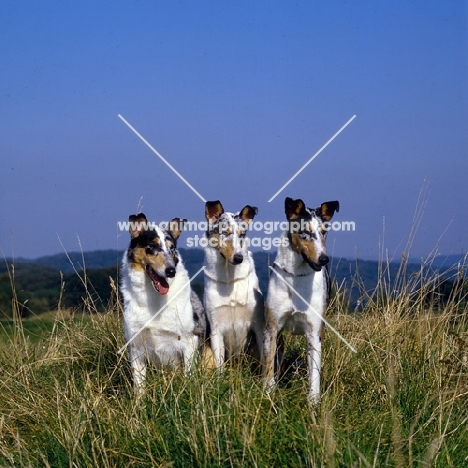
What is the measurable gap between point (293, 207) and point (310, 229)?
316mm

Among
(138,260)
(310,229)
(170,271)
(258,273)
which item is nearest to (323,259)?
(310,229)

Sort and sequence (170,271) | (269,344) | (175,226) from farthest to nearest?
1. (175,226)
2. (269,344)
3. (170,271)

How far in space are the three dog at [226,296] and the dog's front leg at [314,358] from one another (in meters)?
0.01

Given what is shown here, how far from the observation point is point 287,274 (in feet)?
24.5

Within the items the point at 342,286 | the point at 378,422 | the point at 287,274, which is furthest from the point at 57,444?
the point at 342,286

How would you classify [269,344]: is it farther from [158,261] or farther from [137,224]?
[137,224]

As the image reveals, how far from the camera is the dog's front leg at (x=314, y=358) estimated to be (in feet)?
22.1

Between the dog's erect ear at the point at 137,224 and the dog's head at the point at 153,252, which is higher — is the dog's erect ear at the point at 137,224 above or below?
above

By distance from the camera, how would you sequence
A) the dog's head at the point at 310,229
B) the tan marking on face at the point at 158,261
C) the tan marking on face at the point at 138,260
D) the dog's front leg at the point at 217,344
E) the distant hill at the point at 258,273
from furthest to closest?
the distant hill at the point at 258,273, the dog's front leg at the point at 217,344, the tan marking on face at the point at 138,260, the tan marking on face at the point at 158,261, the dog's head at the point at 310,229

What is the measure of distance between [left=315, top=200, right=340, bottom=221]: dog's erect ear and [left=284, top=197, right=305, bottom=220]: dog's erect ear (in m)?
0.21

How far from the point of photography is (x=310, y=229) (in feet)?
23.7

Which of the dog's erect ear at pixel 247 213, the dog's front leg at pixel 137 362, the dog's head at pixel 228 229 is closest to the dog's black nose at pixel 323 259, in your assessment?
the dog's head at pixel 228 229

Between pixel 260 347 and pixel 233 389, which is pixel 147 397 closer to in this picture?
pixel 233 389

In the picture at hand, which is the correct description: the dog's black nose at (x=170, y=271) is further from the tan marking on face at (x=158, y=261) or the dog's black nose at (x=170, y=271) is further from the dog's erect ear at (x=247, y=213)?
the dog's erect ear at (x=247, y=213)
